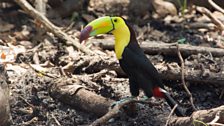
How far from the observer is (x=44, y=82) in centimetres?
392

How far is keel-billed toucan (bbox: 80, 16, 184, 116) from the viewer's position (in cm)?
329

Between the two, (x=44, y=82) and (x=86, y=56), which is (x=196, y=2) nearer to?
(x=86, y=56)

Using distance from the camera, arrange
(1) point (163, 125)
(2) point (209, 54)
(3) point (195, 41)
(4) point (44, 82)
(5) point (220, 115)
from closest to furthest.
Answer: (5) point (220, 115)
(1) point (163, 125)
(4) point (44, 82)
(2) point (209, 54)
(3) point (195, 41)

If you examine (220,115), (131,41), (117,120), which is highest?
(131,41)

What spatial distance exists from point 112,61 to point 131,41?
2.08 ft

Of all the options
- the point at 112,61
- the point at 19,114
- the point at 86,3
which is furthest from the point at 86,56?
the point at 86,3

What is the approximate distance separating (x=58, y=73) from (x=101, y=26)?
36.8 inches

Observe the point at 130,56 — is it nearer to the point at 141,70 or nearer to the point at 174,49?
the point at 141,70

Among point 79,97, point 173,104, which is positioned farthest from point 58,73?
point 173,104

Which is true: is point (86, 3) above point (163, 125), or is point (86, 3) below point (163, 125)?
above

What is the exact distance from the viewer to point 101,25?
3.29 metres

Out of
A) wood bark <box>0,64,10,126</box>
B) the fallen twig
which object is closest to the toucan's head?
wood bark <box>0,64,10,126</box>

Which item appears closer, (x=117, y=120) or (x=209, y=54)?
(x=117, y=120)

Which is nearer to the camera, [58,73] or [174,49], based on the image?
[58,73]
